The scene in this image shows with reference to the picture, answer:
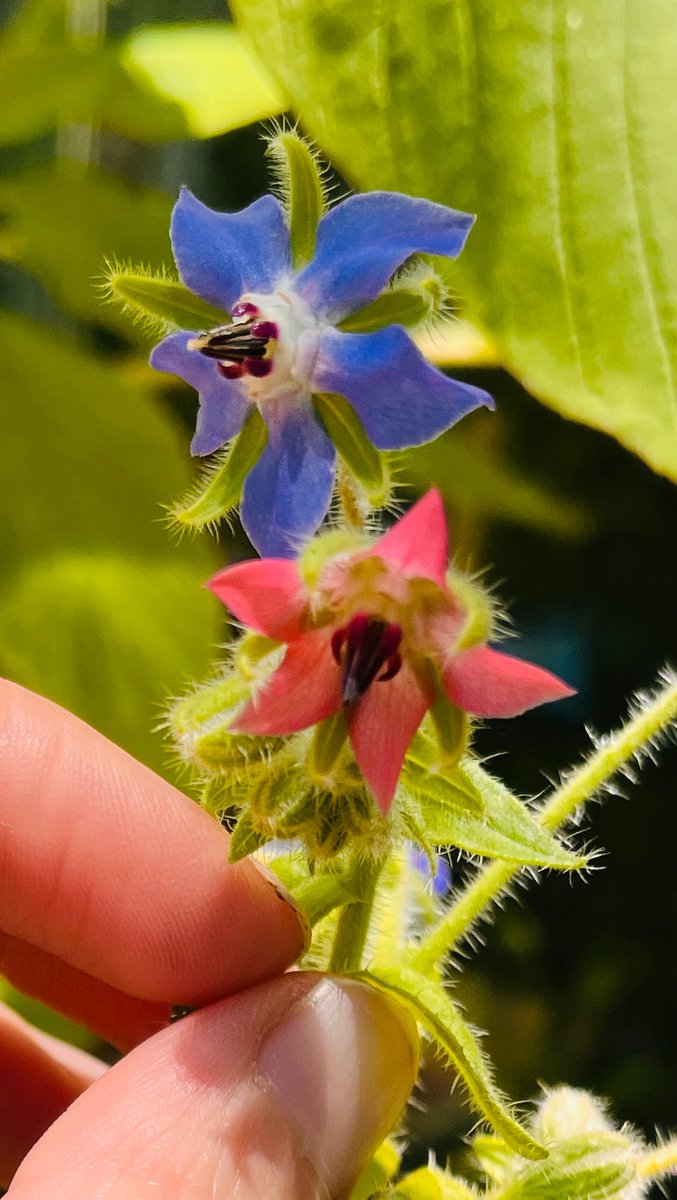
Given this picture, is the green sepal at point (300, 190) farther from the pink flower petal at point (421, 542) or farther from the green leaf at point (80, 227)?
the green leaf at point (80, 227)

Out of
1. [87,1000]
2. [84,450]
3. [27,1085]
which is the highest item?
[84,450]

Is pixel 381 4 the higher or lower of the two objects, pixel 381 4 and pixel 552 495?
the higher

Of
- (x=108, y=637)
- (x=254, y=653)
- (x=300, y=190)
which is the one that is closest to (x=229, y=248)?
(x=300, y=190)

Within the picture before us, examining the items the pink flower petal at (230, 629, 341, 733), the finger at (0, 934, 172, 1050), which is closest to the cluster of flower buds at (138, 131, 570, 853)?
the pink flower petal at (230, 629, 341, 733)

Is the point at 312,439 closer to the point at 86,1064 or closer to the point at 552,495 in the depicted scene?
the point at 86,1064

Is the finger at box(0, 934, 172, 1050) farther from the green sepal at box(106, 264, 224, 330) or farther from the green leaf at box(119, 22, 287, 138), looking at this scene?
the green leaf at box(119, 22, 287, 138)

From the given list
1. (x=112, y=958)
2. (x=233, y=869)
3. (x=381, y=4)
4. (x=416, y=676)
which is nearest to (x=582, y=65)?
(x=381, y=4)

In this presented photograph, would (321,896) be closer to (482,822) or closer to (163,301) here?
(482,822)
